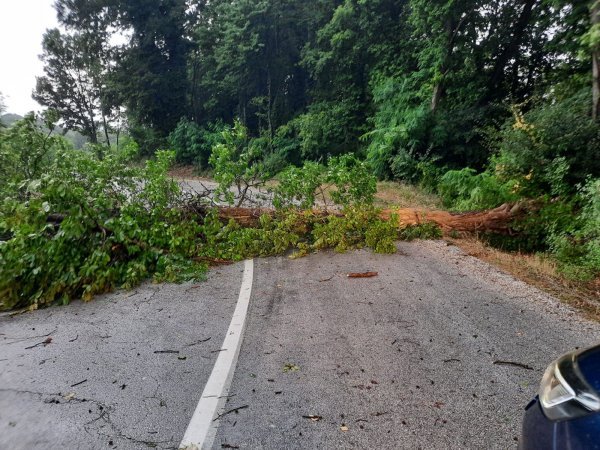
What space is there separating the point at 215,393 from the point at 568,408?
89.9 inches

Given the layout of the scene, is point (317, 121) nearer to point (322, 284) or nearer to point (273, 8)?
point (273, 8)

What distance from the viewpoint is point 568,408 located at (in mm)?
1486

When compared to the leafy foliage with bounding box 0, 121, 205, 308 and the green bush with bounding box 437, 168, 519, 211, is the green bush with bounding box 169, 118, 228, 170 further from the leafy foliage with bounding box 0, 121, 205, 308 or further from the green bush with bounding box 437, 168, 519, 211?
the leafy foliage with bounding box 0, 121, 205, 308

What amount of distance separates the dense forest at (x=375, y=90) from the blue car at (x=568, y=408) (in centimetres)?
433

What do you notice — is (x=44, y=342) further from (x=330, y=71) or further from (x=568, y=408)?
(x=330, y=71)

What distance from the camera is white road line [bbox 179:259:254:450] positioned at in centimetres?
229

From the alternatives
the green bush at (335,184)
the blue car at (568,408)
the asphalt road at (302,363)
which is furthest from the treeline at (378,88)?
the blue car at (568,408)

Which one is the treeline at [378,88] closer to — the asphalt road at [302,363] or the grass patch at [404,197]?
the grass patch at [404,197]

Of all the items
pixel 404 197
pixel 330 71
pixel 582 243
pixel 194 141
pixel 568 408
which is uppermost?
pixel 330 71

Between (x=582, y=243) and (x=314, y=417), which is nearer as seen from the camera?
(x=314, y=417)

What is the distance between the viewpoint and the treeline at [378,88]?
8547 millimetres

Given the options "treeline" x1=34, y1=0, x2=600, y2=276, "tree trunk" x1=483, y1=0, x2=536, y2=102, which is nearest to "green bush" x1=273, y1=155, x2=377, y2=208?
"treeline" x1=34, y1=0, x2=600, y2=276

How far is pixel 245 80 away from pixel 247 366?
80.6 ft

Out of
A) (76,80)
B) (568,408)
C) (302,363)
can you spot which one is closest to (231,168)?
(302,363)
